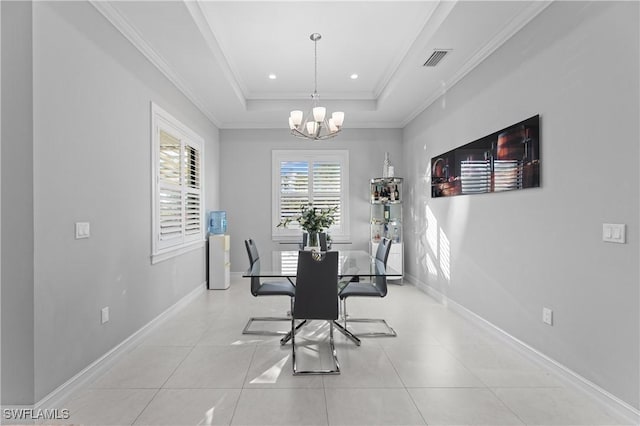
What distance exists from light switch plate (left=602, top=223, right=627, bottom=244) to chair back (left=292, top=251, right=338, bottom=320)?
1733mm

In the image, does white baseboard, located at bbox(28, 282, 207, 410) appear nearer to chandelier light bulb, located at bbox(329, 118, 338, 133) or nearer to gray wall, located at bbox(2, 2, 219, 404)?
gray wall, located at bbox(2, 2, 219, 404)

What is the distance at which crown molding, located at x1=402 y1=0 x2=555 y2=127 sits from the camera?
8.68ft

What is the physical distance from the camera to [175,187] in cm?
417

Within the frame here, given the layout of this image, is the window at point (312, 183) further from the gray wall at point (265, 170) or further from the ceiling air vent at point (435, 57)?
the ceiling air vent at point (435, 57)

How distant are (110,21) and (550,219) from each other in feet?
12.3

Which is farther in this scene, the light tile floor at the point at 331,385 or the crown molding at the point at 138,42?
the crown molding at the point at 138,42

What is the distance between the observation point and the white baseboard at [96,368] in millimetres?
2107

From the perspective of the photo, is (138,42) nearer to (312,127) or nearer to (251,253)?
(312,127)

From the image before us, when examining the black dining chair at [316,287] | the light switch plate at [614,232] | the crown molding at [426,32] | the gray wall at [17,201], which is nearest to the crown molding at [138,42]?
the gray wall at [17,201]

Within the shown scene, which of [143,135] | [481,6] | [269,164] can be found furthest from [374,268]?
→ [269,164]

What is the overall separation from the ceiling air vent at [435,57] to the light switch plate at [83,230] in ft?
11.2

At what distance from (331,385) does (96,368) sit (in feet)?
5.70

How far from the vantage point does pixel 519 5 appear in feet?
8.71

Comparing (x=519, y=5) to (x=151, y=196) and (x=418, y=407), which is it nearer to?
(x=418, y=407)
